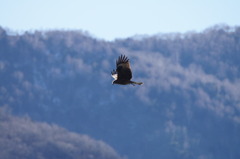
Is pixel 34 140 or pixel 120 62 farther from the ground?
pixel 34 140

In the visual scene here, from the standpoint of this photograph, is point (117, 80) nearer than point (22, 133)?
Yes

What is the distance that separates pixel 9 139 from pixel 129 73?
181326 millimetres

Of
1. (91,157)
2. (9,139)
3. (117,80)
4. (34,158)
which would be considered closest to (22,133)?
(9,139)

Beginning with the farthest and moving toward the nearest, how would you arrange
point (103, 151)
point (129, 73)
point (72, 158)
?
1. point (103, 151)
2. point (72, 158)
3. point (129, 73)

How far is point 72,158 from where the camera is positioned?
178m

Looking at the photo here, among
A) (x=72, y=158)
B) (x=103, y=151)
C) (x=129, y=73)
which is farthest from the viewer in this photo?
(x=103, y=151)

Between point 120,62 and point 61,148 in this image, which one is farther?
point 61,148

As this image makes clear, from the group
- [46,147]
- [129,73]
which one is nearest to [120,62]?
[129,73]

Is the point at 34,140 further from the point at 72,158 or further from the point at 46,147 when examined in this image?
the point at 72,158

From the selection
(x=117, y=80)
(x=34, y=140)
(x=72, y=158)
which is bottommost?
(x=117, y=80)

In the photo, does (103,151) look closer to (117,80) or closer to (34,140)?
(34,140)

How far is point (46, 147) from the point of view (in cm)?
18912

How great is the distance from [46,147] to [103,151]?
657 inches

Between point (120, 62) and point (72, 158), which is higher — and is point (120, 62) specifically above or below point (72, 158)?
below
